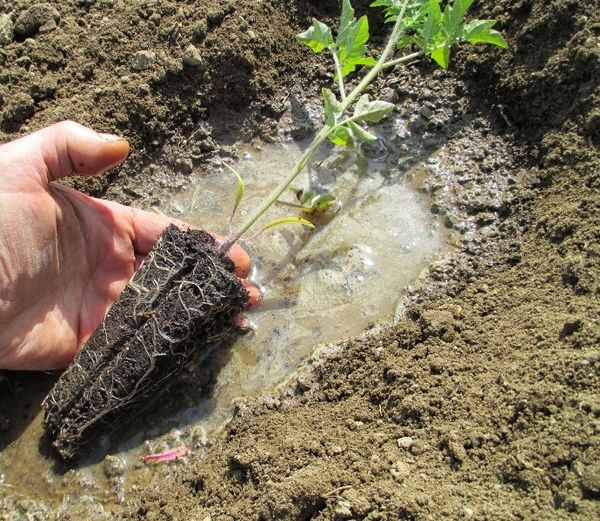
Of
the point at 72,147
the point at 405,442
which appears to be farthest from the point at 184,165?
the point at 405,442

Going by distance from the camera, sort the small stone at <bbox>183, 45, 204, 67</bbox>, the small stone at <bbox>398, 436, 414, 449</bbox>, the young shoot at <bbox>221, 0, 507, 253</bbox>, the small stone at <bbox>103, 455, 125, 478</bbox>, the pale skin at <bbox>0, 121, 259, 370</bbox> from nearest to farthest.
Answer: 1. the small stone at <bbox>398, 436, 414, 449</bbox>
2. the pale skin at <bbox>0, 121, 259, 370</bbox>
3. the small stone at <bbox>103, 455, 125, 478</bbox>
4. the young shoot at <bbox>221, 0, 507, 253</bbox>
5. the small stone at <bbox>183, 45, 204, 67</bbox>

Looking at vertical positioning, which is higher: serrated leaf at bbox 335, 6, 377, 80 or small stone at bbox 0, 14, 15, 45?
serrated leaf at bbox 335, 6, 377, 80

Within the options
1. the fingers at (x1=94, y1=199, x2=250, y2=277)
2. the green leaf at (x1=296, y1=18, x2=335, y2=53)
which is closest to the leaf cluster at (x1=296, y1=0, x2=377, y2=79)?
the green leaf at (x1=296, y1=18, x2=335, y2=53)

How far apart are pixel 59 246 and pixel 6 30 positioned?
1.29 metres

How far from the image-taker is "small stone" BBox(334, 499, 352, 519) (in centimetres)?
175

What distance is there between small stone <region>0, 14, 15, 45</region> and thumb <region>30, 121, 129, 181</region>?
99 cm

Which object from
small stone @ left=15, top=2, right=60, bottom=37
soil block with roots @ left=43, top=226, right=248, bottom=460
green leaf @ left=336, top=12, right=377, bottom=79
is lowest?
soil block with roots @ left=43, top=226, right=248, bottom=460

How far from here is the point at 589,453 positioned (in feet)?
5.28

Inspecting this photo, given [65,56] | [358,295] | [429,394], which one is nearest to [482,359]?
[429,394]

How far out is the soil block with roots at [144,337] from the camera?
2.26 meters

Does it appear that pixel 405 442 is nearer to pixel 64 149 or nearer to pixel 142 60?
pixel 64 149

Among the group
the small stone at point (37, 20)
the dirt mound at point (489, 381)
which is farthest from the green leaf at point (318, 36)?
the small stone at point (37, 20)

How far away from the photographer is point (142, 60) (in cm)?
288

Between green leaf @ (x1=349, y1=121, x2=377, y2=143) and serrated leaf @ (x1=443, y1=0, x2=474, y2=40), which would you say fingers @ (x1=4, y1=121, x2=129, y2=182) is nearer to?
green leaf @ (x1=349, y1=121, x2=377, y2=143)
